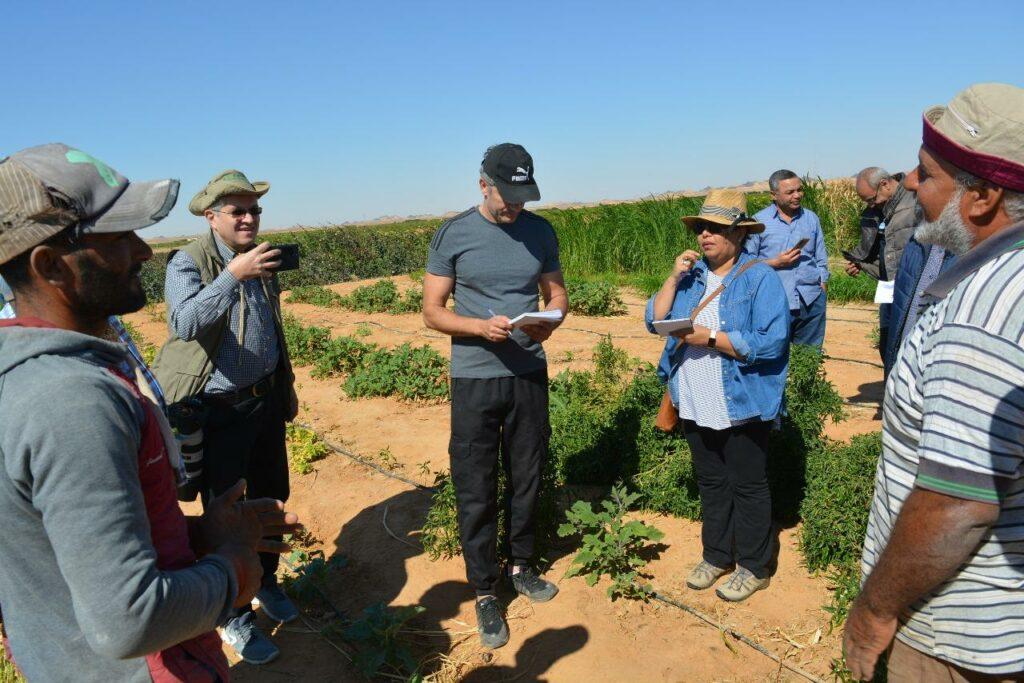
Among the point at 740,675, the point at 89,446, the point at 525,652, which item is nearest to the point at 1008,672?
the point at 740,675

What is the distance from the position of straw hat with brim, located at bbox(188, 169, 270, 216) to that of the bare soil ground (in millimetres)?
2278

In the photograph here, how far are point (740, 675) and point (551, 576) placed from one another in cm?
124

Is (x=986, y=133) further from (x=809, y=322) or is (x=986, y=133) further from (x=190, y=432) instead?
(x=809, y=322)

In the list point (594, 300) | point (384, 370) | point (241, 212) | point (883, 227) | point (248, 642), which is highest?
point (241, 212)

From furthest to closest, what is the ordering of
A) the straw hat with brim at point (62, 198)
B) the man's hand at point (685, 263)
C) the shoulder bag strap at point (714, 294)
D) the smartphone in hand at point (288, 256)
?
the man's hand at point (685, 263) → the shoulder bag strap at point (714, 294) → the smartphone in hand at point (288, 256) → the straw hat with brim at point (62, 198)

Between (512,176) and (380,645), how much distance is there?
236cm

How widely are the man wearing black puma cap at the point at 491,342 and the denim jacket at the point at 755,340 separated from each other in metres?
0.88

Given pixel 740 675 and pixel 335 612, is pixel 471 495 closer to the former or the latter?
pixel 335 612

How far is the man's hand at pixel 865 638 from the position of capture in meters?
1.67

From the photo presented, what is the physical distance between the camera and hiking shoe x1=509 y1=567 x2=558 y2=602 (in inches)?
150

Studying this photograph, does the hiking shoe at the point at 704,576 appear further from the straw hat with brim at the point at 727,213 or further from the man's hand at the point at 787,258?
the man's hand at the point at 787,258

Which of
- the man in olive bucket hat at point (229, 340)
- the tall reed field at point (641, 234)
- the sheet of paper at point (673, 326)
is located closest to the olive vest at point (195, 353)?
the man in olive bucket hat at point (229, 340)

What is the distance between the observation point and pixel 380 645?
11.0 feet

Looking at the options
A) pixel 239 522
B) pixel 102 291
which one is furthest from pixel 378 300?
pixel 102 291
